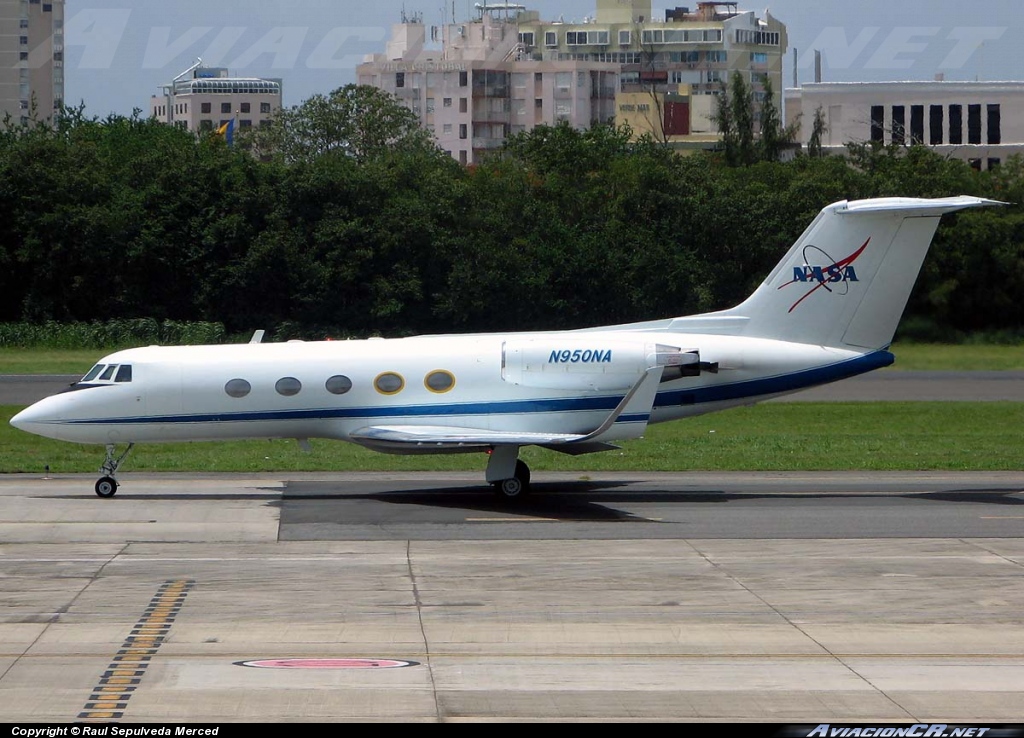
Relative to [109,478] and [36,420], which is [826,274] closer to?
[109,478]

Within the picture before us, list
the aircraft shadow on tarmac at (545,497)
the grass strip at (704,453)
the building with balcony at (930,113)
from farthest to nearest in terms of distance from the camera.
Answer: the building with balcony at (930,113)
the grass strip at (704,453)
the aircraft shadow on tarmac at (545,497)

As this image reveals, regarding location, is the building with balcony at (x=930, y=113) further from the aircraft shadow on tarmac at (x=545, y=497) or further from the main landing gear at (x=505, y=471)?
the main landing gear at (x=505, y=471)

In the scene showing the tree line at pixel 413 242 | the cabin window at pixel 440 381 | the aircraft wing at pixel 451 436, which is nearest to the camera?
the aircraft wing at pixel 451 436

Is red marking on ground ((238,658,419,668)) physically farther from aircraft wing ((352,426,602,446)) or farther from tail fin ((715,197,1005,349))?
tail fin ((715,197,1005,349))

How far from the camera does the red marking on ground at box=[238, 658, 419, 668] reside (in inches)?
521

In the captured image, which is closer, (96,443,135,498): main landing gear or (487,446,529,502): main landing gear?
(487,446,529,502): main landing gear

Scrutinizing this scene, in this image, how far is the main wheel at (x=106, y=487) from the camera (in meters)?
25.0

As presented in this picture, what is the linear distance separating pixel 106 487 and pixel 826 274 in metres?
13.6

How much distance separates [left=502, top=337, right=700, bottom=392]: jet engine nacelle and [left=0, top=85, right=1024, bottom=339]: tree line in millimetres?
37963

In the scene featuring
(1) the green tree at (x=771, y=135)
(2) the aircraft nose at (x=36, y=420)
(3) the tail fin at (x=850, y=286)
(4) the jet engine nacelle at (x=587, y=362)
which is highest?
(1) the green tree at (x=771, y=135)

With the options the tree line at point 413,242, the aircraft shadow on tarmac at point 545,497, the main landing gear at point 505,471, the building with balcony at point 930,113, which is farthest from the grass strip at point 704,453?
the building with balcony at point 930,113

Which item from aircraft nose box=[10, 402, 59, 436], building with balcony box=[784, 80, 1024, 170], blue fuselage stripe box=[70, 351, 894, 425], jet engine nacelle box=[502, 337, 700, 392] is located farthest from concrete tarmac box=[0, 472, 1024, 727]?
building with balcony box=[784, 80, 1024, 170]
